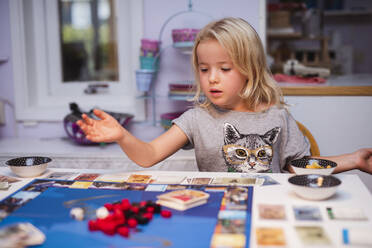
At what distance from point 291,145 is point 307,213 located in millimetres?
597

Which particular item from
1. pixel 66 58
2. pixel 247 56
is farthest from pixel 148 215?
pixel 66 58

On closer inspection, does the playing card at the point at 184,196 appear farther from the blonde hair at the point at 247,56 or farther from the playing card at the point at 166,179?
the blonde hair at the point at 247,56

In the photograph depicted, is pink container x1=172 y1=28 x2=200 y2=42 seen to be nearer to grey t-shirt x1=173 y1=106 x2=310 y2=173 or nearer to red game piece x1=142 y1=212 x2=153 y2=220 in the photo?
grey t-shirt x1=173 y1=106 x2=310 y2=173

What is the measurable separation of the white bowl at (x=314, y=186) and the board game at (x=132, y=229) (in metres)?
0.11

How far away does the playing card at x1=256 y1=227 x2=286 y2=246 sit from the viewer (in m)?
0.73

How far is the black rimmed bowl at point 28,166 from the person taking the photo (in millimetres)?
1172

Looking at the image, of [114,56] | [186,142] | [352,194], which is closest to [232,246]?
[352,194]

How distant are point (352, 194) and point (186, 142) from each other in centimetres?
63

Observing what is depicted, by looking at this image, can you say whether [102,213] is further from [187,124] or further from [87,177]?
[187,124]

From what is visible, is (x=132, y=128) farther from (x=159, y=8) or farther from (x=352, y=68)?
(x=352, y=68)

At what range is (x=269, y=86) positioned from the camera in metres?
1.51

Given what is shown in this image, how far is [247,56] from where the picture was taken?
1385 millimetres

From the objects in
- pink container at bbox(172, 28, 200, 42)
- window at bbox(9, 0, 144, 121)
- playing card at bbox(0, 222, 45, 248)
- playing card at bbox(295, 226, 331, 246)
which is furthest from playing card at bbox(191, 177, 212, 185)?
window at bbox(9, 0, 144, 121)

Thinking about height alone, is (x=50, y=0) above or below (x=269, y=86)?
above
